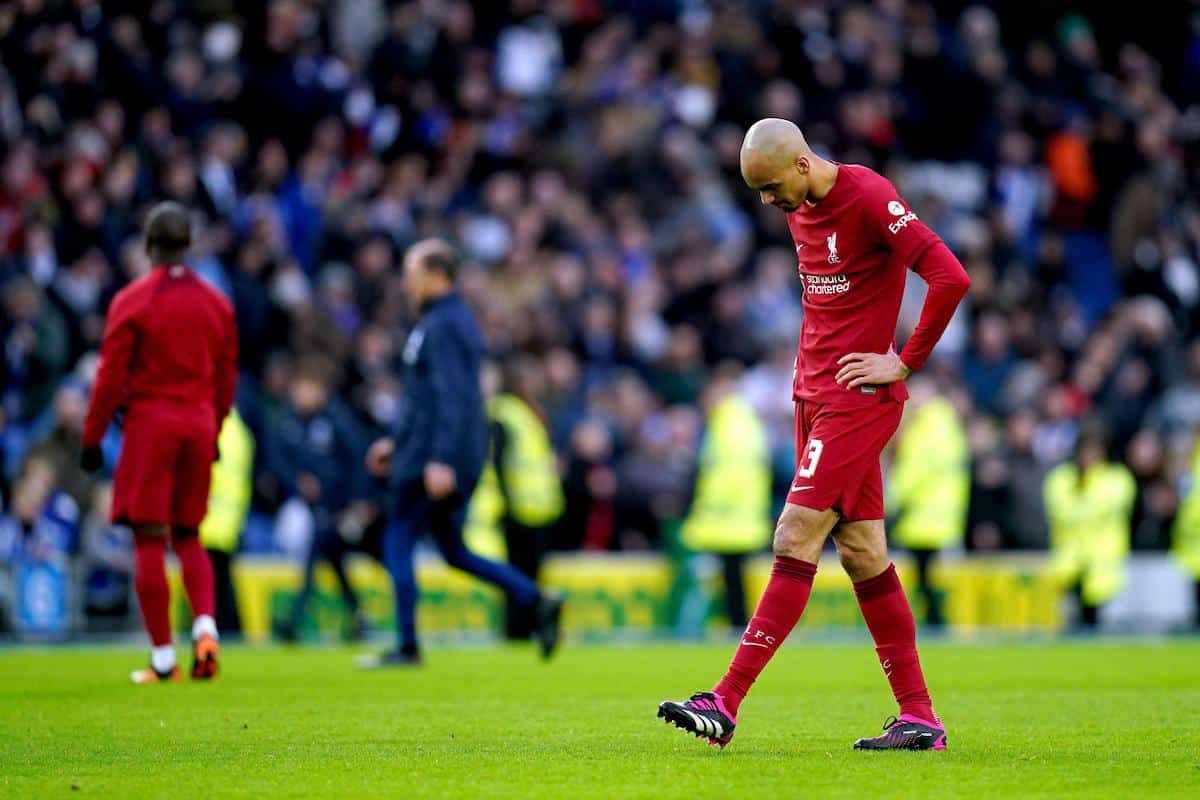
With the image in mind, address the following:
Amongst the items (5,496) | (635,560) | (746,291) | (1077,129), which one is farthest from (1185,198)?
(5,496)

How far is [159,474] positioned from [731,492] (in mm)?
7951

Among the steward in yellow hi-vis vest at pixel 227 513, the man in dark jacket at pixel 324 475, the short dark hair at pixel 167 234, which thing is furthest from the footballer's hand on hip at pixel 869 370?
the steward in yellow hi-vis vest at pixel 227 513

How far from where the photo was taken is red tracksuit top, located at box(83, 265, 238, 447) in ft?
34.5

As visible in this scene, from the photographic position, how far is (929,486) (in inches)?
705

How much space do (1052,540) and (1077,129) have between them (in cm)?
746

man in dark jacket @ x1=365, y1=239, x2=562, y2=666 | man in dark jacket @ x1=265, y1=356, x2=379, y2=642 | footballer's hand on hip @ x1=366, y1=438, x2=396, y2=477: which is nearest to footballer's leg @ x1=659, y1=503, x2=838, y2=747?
man in dark jacket @ x1=365, y1=239, x2=562, y2=666

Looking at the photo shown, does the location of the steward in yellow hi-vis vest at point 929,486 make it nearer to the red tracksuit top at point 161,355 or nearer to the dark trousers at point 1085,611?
the dark trousers at point 1085,611

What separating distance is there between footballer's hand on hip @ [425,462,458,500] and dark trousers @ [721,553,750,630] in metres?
6.04

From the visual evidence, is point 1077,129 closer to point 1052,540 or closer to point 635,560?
point 1052,540

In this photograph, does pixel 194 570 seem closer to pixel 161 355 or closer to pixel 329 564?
pixel 161 355

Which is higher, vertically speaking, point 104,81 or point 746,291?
point 104,81

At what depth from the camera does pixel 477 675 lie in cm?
1187

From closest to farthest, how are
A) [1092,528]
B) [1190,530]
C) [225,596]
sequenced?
[225,596], [1092,528], [1190,530]

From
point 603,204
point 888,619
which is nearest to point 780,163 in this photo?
point 888,619
